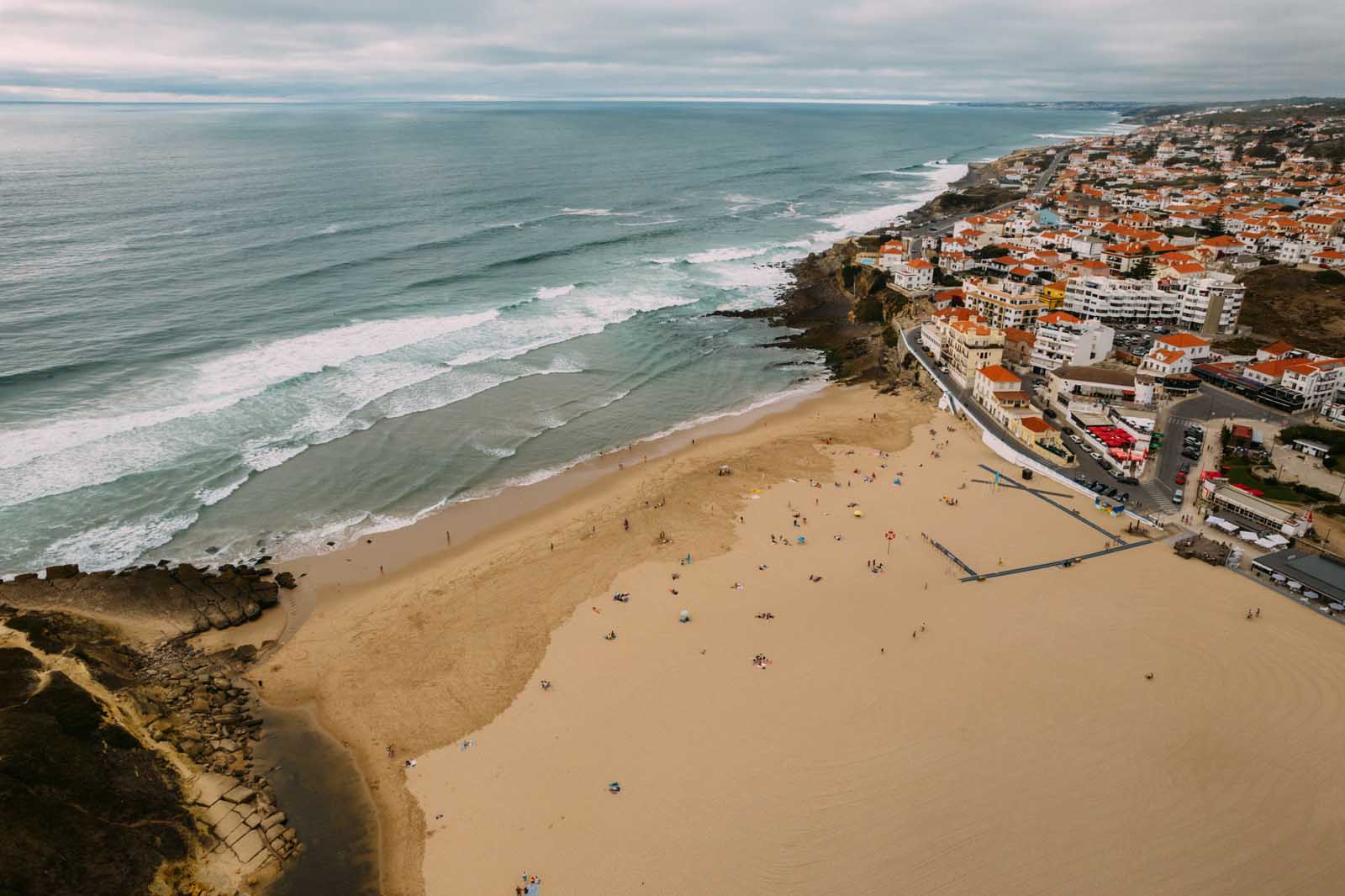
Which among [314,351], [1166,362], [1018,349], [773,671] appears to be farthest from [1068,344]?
[314,351]

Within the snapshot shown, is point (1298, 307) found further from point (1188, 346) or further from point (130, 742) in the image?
point (130, 742)

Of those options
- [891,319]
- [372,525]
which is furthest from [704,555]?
[891,319]

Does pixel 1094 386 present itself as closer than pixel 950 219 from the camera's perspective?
Yes

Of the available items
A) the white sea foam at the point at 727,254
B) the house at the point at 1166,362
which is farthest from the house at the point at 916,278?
the house at the point at 1166,362

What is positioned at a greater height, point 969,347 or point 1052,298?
point 1052,298

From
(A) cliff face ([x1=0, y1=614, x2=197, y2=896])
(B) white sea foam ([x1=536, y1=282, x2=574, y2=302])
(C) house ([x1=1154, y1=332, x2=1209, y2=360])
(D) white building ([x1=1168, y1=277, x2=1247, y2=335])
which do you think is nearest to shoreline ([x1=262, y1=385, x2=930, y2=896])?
(A) cliff face ([x1=0, y1=614, x2=197, y2=896])

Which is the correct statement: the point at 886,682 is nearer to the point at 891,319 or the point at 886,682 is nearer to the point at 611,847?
the point at 611,847
